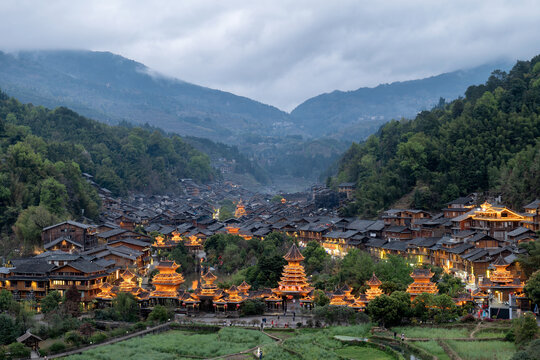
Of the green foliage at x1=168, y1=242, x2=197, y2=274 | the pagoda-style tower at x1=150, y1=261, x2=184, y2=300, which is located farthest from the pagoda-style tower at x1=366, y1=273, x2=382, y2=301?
the green foliage at x1=168, y1=242, x2=197, y2=274

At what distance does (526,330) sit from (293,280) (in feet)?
52.6

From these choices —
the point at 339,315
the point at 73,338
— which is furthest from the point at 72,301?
the point at 339,315

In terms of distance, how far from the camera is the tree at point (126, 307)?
37.3 metres

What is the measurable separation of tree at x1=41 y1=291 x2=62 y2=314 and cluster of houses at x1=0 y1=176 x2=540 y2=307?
204 cm

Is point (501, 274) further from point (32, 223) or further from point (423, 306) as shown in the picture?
point (32, 223)

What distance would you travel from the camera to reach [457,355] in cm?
2648

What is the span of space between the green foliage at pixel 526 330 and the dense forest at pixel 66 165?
3849 cm

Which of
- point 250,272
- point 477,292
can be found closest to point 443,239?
point 477,292

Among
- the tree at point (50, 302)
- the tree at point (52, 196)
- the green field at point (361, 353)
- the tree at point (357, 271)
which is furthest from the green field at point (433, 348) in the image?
the tree at point (52, 196)

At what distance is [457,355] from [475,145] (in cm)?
3483

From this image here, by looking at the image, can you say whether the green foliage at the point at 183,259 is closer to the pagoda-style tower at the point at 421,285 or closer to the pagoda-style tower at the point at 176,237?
the pagoda-style tower at the point at 176,237

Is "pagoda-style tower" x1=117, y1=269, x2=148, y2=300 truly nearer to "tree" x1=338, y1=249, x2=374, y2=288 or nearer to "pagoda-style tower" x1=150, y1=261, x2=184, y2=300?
"pagoda-style tower" x1=150, y1=261, x2=184, y2=300

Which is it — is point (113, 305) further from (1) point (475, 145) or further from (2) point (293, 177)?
(2) point (293, 177)

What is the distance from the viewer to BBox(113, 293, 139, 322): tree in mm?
37312
